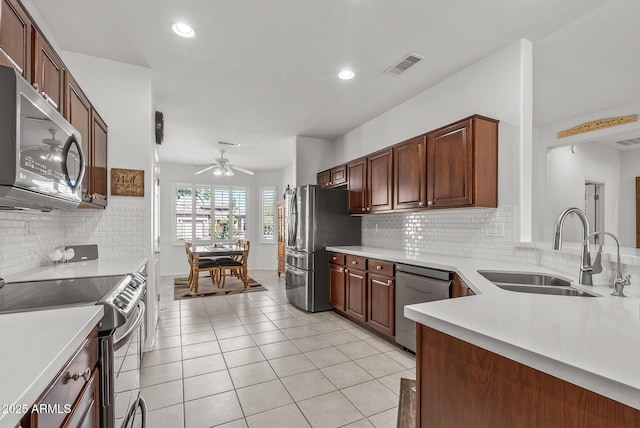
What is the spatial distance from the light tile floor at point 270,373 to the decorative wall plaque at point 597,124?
3.99 m

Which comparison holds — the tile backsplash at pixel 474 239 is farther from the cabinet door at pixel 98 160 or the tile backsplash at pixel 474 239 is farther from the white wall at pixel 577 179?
the cabinet door at pixel 98 160

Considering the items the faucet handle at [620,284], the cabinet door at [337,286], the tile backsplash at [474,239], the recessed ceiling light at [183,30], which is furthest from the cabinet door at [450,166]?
the recessed ceiling light at [183,30]

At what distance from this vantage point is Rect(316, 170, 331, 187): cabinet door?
15.8 ft

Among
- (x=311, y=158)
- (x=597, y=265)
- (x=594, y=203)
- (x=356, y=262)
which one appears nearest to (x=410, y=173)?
(x=356, y=262)

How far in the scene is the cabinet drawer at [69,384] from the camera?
691 mm

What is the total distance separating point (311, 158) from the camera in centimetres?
525

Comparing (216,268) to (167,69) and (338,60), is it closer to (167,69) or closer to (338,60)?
(167,69)

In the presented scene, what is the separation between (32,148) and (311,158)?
169 inches

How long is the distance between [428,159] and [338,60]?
1.27 metres

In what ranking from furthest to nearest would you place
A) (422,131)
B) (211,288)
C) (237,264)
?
(237,264) → (211,288) → (422,131)

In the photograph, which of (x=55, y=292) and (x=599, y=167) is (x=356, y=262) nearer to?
(x=55, y=292)

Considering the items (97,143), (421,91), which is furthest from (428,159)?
(97,143)

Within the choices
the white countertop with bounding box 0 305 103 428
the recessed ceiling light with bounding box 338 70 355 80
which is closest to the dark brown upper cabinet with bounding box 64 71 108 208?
the white countertop with bounding box 0 305 103 428

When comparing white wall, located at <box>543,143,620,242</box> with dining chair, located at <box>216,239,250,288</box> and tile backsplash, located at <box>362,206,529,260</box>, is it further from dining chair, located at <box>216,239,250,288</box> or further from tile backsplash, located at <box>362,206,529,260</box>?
dining chair, located at <box>216,239,250,288</box>
